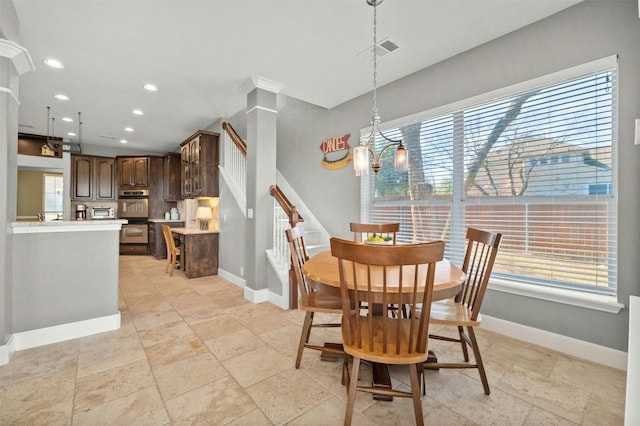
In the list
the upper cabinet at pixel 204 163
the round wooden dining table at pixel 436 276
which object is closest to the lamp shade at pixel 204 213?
the upper cabinet at pixel 204 163

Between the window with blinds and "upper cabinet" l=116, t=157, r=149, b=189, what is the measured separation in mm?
7061

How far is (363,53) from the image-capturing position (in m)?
2.94

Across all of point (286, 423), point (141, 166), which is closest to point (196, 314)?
point (286, 423)

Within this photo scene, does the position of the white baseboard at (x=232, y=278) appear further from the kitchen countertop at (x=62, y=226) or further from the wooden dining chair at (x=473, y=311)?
the wooden dining chair at (x=473, y=311)

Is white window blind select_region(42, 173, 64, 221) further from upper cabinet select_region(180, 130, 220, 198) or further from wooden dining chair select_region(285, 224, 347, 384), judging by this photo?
wooden dining chair select_region(285, 224, 347, 384)

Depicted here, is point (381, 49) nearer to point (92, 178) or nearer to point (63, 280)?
point (63, 280)

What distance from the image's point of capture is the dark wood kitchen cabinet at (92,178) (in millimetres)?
6942

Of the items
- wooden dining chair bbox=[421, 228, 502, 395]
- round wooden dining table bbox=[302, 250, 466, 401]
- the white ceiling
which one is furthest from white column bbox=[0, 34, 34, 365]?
wooden dining chair bbox=[421, 228, 502, 395]

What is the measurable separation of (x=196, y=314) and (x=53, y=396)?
1459 mm

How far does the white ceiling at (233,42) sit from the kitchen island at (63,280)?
180 cm

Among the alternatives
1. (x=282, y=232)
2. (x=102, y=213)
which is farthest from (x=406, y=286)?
(x=102, y=213)

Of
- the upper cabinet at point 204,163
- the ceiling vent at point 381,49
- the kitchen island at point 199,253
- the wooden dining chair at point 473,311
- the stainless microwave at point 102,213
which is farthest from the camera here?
the stainless microwave at point 102,213

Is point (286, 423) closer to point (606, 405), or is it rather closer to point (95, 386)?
point (95, 386)

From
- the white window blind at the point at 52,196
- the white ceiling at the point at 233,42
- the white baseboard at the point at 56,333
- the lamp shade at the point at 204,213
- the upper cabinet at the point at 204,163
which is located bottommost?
the white baseboard at the point at 56,333
